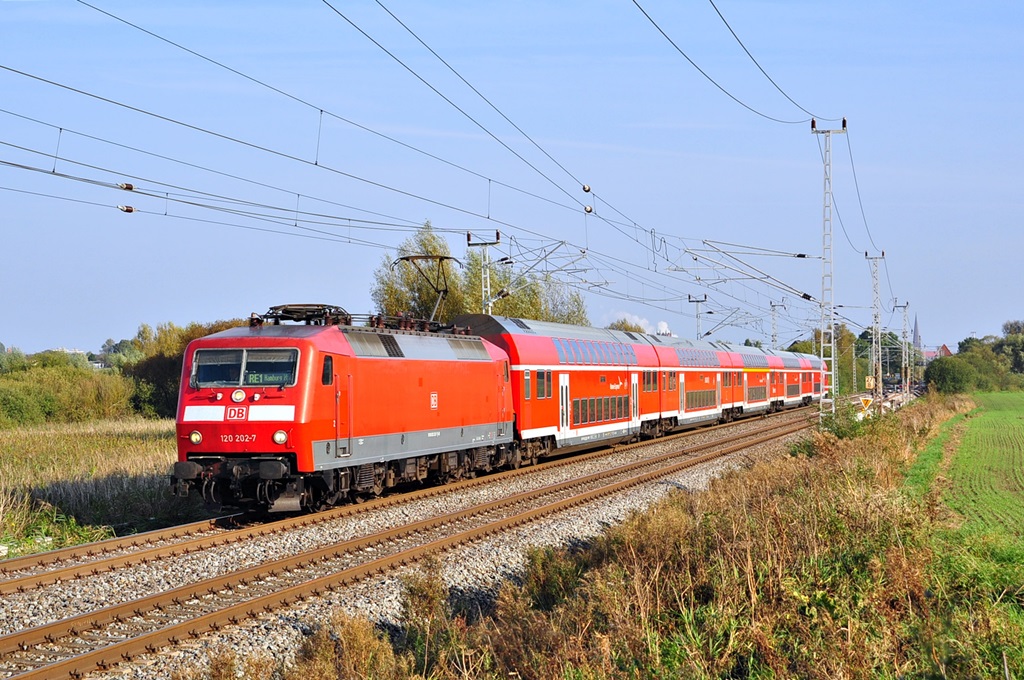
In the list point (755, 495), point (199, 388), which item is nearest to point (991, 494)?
point (755, 495)

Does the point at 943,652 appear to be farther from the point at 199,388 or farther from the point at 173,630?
the point at 199,388

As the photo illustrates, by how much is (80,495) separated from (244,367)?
168 inches

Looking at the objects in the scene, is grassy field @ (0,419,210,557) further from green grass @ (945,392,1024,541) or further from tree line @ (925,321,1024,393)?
tree line @ (925,321,1024,393)

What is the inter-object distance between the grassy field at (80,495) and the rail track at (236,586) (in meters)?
2.60

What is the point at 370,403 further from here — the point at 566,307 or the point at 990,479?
the point at 566,307

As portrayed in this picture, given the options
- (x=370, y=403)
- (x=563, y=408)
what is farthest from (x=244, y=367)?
(x=563, y=408)

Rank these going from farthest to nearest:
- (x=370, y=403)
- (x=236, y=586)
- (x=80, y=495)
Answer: (x=370, y=403)
(x=80, y=495)
(x=236, y=586)

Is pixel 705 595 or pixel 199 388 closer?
pixel 705 595

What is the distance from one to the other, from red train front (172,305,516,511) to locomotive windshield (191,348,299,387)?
0.02 m

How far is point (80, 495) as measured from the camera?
58.8 ft

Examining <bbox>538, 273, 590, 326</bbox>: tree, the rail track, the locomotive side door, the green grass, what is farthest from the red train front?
<bbox>538, 273, 590, 326</bbox>: tree

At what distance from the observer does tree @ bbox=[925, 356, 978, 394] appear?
263 feet

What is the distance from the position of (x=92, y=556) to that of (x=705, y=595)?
8.48 m

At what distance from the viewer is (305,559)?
44.2 feet
